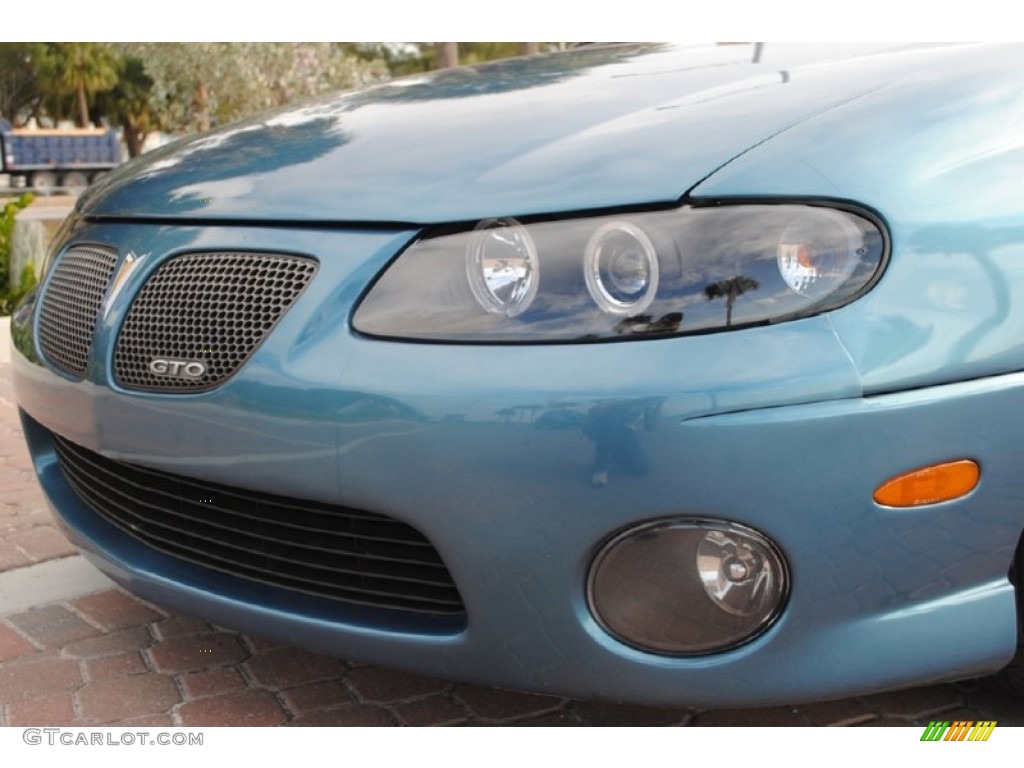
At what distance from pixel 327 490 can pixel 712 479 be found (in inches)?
22.6

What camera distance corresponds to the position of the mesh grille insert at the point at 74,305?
2189mm

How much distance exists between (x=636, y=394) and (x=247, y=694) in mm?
1149

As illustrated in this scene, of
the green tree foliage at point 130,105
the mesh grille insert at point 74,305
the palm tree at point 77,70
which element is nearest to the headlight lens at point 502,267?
the mesh grille insert at point 74,305

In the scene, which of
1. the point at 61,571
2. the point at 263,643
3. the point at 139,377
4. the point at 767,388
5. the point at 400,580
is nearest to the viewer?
the point at 767,388

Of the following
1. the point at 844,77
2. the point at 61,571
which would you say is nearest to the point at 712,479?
the point at 844,77

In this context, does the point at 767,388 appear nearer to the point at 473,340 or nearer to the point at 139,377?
the point at 473,340

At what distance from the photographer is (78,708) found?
7.35 feet

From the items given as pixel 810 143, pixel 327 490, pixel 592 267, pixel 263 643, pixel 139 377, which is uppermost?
pixel 810 143

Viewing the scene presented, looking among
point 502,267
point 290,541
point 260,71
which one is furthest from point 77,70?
point 502,267

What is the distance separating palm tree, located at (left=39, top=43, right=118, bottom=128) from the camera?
38.7m

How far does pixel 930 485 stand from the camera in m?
1.65

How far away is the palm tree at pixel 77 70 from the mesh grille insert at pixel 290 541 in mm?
38780

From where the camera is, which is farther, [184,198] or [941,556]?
Answer: [184,198]
